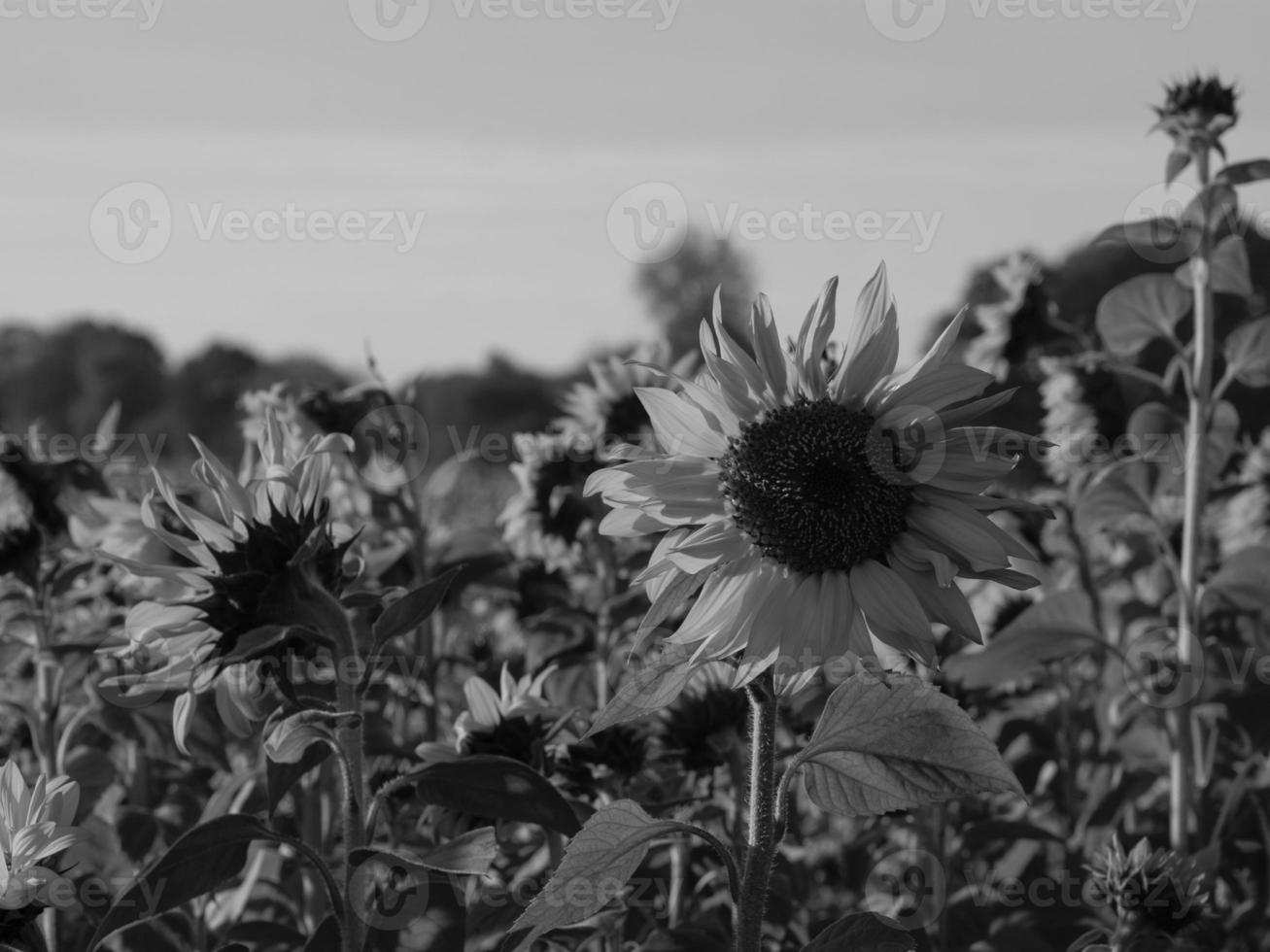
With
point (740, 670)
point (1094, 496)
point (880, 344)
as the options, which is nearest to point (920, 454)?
point (880, 344)

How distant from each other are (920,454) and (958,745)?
0.35 metres

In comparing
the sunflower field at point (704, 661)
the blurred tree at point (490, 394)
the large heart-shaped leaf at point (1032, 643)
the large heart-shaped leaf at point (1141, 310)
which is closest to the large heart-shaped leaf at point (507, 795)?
the sunflower field at point (704, 661)

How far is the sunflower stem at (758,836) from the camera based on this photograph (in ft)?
6.11

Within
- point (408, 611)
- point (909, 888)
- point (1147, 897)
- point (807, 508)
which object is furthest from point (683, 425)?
point (909, 888)

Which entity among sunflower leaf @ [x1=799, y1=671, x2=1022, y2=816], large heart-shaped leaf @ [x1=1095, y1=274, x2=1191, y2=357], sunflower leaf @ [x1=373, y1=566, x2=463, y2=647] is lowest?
Answer: sunflower leaf @ [x1=799, y1=671, x2=1022, y2=816]

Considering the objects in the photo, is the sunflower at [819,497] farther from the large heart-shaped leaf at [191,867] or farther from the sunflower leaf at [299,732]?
the large heart-shaped leaf at [191,867]

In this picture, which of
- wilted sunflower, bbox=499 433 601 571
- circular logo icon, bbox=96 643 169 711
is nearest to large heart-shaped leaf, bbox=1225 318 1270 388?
wilted sunflower, bbox=499 433 601 571

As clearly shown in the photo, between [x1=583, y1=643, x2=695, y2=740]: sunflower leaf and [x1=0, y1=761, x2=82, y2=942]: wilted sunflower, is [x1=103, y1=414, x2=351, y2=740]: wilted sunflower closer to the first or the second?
[x1=0, y1=761, x2=82, y2=942]: wilted sunflower

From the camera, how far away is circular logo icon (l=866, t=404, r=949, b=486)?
1.80 m

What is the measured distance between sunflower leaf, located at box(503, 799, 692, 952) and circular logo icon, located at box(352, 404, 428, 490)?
1880 mm

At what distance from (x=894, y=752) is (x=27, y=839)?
117 centimetres

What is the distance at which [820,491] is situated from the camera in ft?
6.07

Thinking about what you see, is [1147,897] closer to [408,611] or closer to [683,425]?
[683,425]

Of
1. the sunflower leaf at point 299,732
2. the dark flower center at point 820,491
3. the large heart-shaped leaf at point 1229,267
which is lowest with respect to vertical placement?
the sunflower leaf at point 299,732
